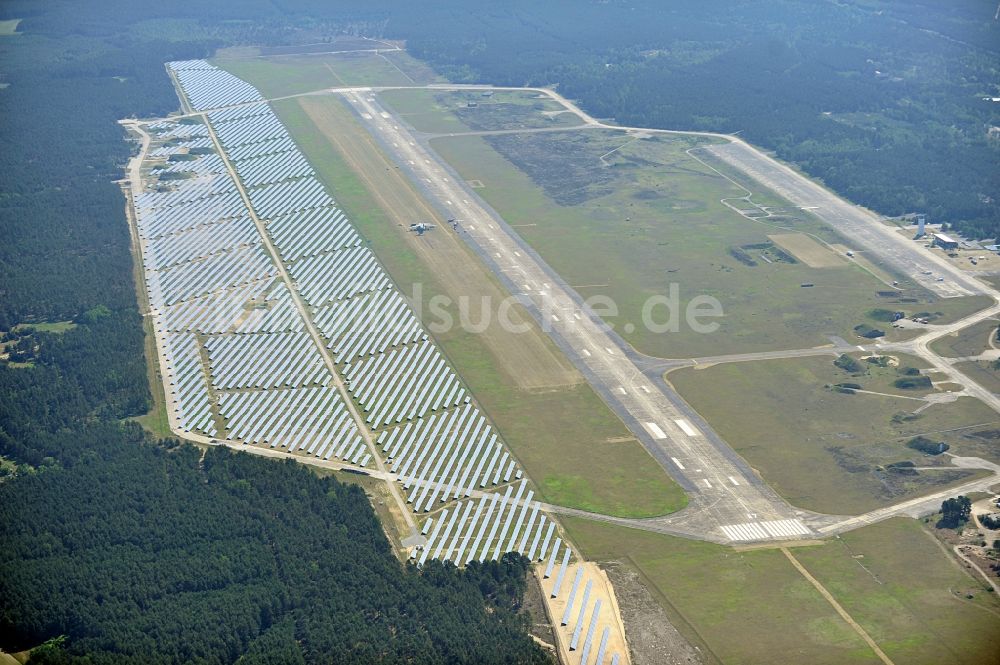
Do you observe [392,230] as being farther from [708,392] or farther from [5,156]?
[5,156]

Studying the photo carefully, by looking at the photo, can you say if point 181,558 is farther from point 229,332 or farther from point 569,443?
point 229,332

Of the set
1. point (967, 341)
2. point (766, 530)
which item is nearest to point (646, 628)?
point (766, 530)

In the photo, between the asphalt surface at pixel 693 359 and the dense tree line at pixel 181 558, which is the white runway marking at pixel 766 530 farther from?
the dense tree line at pixel 181 558

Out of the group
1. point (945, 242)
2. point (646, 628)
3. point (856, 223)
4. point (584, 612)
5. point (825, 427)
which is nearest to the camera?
point (646, 628)

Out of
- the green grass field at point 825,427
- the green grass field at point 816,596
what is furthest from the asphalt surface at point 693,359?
the green grass field at point 816,596

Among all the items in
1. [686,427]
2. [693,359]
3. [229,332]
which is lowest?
[229,332]

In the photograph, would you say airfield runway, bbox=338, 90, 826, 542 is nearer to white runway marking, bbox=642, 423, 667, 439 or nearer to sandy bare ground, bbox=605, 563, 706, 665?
white runway marking, bbox=642, 423, 667, 439

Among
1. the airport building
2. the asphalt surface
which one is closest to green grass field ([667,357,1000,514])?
the asphalt surface

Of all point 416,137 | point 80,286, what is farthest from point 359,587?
point 416,137
